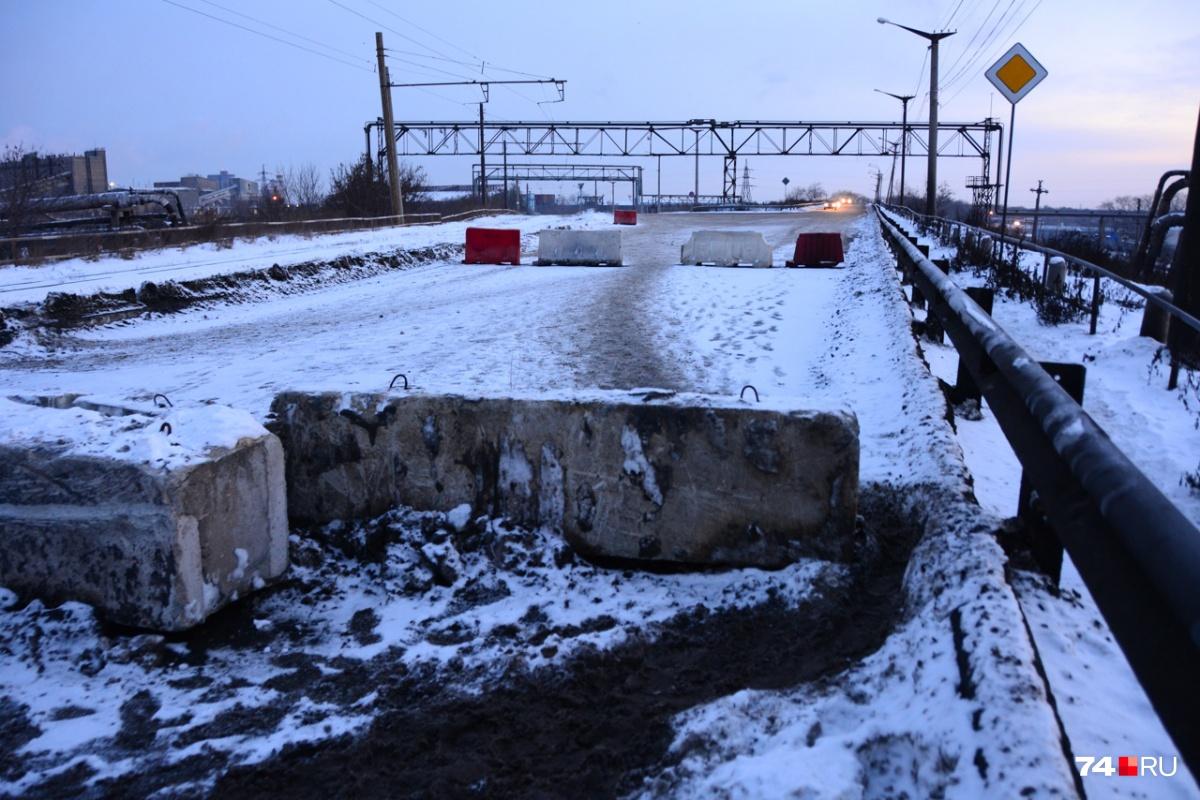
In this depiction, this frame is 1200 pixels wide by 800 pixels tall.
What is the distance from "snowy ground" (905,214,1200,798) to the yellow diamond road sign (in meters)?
3.77

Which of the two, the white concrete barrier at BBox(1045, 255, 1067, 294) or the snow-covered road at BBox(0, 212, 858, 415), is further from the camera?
the white concrete barrier at BBox(1045, 255, 1067, 294)

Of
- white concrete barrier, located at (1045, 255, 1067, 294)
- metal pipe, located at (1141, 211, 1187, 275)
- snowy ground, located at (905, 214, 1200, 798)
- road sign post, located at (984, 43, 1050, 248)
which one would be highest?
road sign post, located at (984, 43, 1050, 248)

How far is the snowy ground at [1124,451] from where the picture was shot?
8.61 feet

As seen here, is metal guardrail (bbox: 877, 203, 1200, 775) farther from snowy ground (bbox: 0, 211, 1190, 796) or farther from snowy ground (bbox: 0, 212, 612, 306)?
snowy ground (bbox: 0, 212, 612, 306)

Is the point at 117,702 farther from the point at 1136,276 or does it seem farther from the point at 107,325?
the point at 1136,276

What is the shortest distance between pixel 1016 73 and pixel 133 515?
1458 centimetres

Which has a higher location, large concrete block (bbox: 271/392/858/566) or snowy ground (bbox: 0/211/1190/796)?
large concrete block (bbox: 271/392/858/566)

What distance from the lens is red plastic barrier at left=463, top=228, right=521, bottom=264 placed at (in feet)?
72.2

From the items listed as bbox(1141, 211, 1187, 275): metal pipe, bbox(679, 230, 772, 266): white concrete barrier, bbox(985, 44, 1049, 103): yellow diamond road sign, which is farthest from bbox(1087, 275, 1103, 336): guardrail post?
bbox(679, 230, 772, 266): white concrete barrier

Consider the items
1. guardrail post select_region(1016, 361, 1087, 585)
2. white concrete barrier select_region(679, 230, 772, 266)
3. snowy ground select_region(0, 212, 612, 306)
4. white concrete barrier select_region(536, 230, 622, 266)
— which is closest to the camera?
guardrail post select_region(1016, 361, 1087, 585)

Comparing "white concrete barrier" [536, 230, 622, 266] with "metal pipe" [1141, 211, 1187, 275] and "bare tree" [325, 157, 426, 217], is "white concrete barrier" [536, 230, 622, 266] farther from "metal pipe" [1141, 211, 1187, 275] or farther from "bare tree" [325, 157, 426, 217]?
"bare tree" [325, 157, 426, 217]

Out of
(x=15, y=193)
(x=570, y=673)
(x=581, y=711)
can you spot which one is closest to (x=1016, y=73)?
(x=570, y=673)

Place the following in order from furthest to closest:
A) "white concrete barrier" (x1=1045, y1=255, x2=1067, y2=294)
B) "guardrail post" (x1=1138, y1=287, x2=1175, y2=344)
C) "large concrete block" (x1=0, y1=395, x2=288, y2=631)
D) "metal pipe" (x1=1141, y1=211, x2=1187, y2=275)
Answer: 1. "metal pipe" (x1=1141, y1=211, x2=1187, y2=275)
2. "white concrete barrier" (x1=1045, y1=255, x2=1067, y2=294)
3. "guardrail post" (x1=1138, y1=287, x2=1175, y2=344)
4. "large concrete block" (x1=0, y1=395, x2=288, y2=631)

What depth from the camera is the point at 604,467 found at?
14.7 feet
